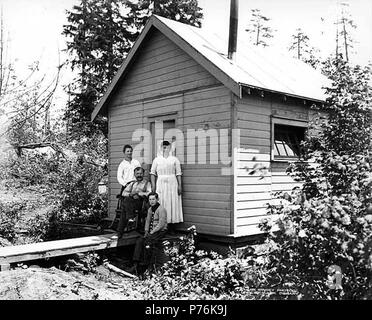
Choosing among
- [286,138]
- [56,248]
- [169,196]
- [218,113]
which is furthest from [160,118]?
[56,248]

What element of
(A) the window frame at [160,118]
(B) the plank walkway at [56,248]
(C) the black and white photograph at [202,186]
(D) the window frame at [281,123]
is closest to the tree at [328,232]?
(C) the black and white photograph at [202,186]

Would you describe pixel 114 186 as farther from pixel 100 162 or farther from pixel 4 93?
pixel 100 162

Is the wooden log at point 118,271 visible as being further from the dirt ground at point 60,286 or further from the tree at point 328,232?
the tree at point 328,232

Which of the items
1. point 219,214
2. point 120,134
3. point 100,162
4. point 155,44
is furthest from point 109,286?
point 100,162

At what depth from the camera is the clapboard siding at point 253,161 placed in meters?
8.78

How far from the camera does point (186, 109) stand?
388 inches

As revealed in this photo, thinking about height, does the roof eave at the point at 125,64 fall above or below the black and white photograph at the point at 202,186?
above

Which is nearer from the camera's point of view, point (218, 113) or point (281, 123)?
point (218, 113)

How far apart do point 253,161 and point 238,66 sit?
8.09 feet

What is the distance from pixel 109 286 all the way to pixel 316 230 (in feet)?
16.1

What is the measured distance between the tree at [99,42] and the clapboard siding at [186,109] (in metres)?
5.89

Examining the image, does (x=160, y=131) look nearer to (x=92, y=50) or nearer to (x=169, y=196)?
(x=169, y=196)

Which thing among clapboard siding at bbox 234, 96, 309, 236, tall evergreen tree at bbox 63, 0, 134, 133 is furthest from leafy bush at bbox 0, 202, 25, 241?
tall evergreen tree at bbox 63, 0, 134, 133

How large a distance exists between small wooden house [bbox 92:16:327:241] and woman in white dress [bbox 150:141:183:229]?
0.71 ft
